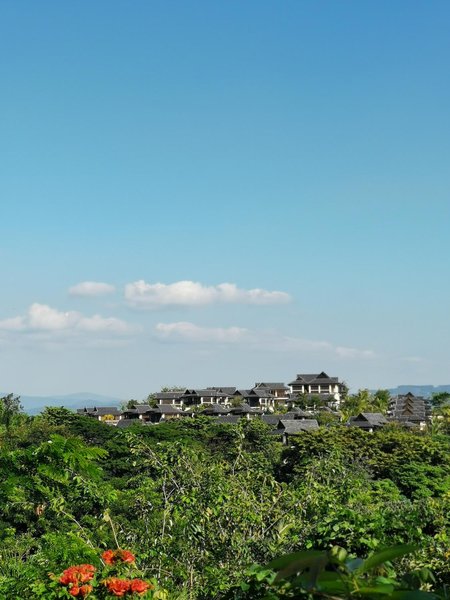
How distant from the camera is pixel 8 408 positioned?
5588 cm

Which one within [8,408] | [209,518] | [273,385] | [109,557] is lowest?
[8,408]

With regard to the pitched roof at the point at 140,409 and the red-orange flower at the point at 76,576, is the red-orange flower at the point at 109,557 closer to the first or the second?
the red-orange flower at the point at 76,576

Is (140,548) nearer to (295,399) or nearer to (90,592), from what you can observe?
(90,592)

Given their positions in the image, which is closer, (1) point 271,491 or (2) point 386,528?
(2) point 386,528

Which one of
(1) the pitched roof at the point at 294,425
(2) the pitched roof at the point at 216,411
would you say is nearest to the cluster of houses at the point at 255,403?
(2) the pitched roof at the point at 216,411

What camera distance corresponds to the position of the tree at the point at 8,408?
2068 inches

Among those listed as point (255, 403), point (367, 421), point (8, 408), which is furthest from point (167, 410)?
point (367, 421)

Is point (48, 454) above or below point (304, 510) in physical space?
above

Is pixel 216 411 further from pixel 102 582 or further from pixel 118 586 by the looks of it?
pixel 118 586

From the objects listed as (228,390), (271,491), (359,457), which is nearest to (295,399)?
(228,390)

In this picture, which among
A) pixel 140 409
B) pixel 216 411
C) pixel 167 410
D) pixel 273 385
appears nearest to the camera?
pixel 216 411

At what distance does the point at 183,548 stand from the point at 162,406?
73.8m

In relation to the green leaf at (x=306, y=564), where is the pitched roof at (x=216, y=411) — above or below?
below

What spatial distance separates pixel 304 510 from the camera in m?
8.39
